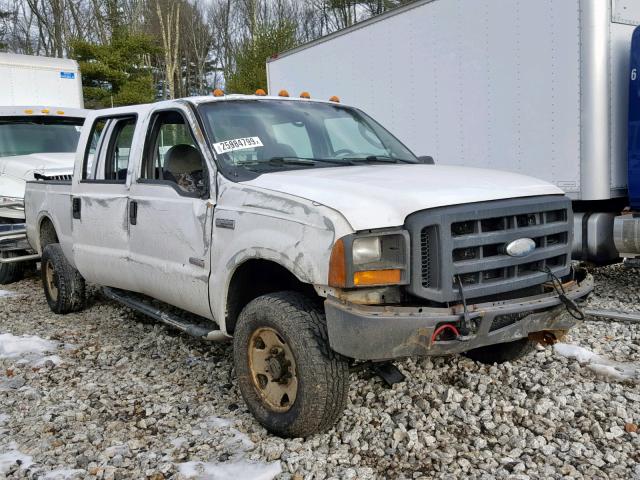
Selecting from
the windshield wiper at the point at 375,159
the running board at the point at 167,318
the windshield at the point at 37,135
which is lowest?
the running board at the point at 167,318

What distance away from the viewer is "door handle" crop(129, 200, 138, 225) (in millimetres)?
4684

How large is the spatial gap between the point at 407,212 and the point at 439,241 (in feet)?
0.69

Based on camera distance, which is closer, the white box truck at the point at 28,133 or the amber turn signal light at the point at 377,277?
the amber turn signal light at the point at 377,277

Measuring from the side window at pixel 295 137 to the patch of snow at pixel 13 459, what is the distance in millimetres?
2384

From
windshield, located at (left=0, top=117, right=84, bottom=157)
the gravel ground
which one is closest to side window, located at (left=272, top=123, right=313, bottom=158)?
the gravel ground

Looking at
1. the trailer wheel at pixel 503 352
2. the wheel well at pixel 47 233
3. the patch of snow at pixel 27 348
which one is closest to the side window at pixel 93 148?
the wheel well at pixel 47 233

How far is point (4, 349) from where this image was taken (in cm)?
534

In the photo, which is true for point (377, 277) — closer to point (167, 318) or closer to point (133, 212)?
point (167, 318)

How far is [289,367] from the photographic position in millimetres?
3447

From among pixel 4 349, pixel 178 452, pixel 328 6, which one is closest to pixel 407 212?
Answer: pixel 178 452

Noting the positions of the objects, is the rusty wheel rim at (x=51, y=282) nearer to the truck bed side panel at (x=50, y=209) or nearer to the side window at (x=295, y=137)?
the truck bed side panel at (x=50, y=209)

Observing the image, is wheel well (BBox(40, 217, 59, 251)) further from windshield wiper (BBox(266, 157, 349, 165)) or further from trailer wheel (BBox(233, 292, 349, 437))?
trailer wheel (BBox(233, 292, 349, 437))

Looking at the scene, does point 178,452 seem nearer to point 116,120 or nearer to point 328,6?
point 116,120

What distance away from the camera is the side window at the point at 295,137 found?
13.9 ft
